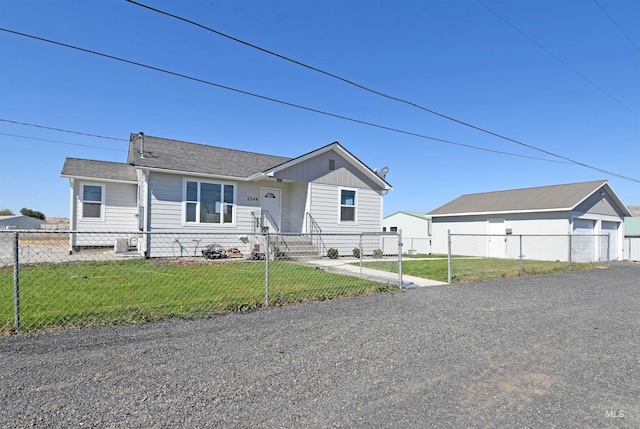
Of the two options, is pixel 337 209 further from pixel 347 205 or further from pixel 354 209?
pixel 354 209

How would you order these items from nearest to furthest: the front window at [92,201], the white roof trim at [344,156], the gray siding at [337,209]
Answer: the white roof trim at [344,156] → the gray siding at [337,209] → the front window at [92,201]

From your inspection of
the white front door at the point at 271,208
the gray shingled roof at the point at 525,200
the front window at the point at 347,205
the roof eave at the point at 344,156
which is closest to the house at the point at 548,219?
the gray shingled roof at the point at 525,200

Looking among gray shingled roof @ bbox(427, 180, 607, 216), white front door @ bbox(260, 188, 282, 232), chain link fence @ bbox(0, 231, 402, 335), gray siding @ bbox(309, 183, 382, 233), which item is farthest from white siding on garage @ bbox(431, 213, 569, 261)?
chain link fence @ bbox(0, 231, 402, 335)

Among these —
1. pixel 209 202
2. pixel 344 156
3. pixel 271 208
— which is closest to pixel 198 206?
pixel 209 202

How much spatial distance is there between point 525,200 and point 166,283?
1980 centimetres

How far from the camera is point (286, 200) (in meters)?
15.7

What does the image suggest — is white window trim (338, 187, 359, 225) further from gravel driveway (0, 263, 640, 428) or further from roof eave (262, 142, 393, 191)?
gravel driveway (0, 263, 640, 428)

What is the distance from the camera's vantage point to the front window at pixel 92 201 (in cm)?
1520

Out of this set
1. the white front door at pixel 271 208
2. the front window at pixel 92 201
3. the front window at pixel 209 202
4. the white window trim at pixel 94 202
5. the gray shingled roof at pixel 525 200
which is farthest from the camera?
the gray shingled roof at pixel 525 200

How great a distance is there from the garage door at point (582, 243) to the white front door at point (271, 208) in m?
14.2

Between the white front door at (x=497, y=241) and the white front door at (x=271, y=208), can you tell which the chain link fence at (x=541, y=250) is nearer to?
the white front door at (x=497, y=241)

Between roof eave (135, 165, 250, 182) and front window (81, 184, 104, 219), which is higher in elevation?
roof eave (135, 165, 250, 182)

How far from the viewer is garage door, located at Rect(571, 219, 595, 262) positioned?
58.5 ft

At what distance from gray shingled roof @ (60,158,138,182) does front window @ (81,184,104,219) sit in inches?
22.1
